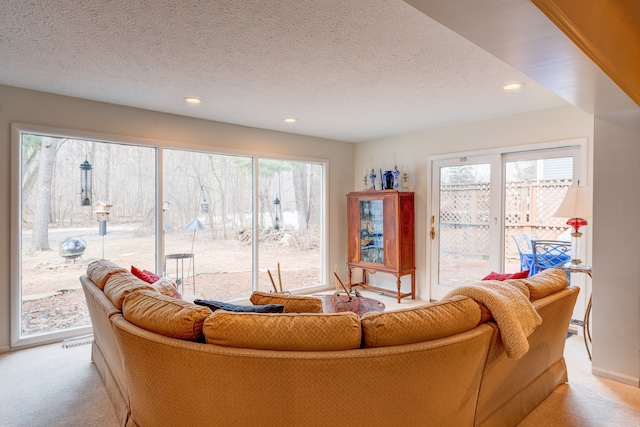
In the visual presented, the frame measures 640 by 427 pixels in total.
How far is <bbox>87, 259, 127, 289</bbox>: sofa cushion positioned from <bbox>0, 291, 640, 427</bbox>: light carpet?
29.6 inches

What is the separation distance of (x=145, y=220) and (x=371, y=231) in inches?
114

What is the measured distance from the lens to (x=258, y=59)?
8.45 ft

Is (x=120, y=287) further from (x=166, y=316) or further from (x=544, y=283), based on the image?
(x=544, y=283)

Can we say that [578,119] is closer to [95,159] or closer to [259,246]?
[259,246]

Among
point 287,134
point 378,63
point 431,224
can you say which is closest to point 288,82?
point 378,63

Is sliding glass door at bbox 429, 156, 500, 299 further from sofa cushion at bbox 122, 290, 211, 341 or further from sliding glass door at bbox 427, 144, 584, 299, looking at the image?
sofa cushion at bbox 122, 290, 211, 341

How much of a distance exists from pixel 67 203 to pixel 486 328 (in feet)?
12.4

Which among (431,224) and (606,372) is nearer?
(606,372)

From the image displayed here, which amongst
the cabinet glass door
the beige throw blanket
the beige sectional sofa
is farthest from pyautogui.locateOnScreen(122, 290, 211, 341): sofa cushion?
the cabinet glass door

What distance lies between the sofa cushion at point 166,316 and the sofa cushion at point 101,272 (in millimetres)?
748

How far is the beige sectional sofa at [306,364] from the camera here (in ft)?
4.65

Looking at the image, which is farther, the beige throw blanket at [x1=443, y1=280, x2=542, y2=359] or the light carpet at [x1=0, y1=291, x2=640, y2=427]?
the light carpet at [x1=0, y1=291, x2=640, y2=427]

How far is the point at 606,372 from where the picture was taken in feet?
8.80

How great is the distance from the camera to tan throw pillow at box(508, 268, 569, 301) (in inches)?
83.5
